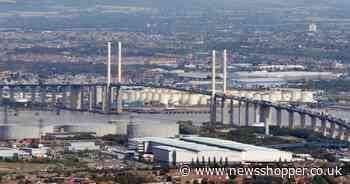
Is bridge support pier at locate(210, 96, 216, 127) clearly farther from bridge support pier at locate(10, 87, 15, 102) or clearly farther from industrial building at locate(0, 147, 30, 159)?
industrial building at locate(0, 147, 30, 159)

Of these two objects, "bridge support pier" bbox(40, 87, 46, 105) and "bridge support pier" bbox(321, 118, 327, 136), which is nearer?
"bridge support pier" bbox(321, 118, 327, 136)

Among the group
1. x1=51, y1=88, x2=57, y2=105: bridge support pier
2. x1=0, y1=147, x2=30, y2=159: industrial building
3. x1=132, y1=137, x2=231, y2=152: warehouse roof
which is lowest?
x1=0, y1=147, x2=30, y2=159: industrial building

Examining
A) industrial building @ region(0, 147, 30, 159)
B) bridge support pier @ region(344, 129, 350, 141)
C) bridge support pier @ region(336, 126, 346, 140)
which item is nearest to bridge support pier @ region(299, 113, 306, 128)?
bridge support pier @ region(336, 126, 346, 140)

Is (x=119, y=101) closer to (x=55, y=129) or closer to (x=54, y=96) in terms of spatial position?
(x=54, y=96)

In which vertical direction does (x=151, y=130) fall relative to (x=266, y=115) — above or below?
below

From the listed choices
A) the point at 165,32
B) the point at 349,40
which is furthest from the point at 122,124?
the point at 165,32

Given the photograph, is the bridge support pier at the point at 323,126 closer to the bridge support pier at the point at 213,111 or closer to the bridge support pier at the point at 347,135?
the bridge support pier at the point at 347,135

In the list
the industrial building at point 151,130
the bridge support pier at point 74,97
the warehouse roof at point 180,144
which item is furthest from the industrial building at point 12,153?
the bridge support pier at point 74,97

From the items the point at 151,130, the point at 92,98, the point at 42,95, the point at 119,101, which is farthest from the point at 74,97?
the point at 151,130

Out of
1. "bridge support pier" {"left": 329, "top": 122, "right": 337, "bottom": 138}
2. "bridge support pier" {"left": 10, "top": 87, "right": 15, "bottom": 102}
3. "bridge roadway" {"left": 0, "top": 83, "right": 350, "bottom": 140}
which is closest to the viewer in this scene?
"bridge support pier" {"left": 329, "top": 122, "right": 337, "bottom": 138}
